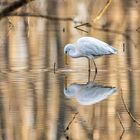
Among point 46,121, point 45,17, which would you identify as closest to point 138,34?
point 45,17

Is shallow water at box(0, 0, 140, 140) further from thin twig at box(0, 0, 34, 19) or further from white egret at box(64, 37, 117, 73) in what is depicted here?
thin twig at box(0, 0, 34, 19)

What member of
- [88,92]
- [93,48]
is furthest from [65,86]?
[93,48]

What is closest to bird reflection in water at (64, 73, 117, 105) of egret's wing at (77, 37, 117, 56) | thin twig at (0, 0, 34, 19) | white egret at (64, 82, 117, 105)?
white egret at (64, 82, 117, 105)

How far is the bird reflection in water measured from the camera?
3.43 metres

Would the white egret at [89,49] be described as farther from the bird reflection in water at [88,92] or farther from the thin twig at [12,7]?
the thin twig at [12,7]

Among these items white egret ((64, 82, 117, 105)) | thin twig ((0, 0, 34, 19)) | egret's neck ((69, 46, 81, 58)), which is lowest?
white egret ((64, 82, 117, 105))

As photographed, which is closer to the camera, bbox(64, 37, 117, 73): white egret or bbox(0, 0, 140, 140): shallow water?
bbox(0, 0, 140, 140): shallow water

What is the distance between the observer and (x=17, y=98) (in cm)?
356

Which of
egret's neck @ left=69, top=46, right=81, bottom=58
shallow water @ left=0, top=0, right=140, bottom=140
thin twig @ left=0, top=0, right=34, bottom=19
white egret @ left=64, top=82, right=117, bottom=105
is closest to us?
shallow water @ left=0, top=0, right=140, bottom=140

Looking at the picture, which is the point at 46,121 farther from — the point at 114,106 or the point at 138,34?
the point at 138,34

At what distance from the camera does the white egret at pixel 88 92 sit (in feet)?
11.2

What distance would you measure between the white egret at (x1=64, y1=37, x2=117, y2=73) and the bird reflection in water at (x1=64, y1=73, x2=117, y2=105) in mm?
680

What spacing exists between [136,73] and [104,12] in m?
2.78

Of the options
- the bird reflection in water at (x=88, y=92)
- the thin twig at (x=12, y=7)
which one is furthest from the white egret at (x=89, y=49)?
the thin twig at (x=12, y=7)
